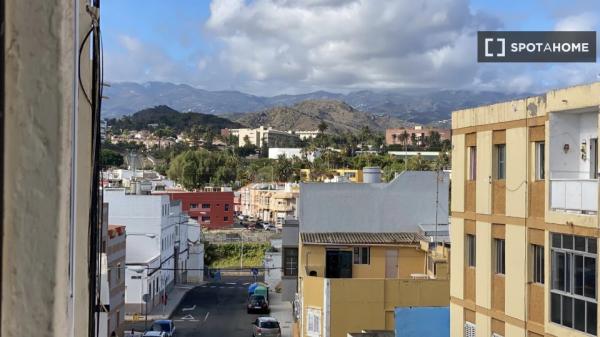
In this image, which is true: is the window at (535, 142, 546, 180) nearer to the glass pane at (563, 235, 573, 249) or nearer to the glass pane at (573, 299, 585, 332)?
the glass pane at (563, 235, 573, 249)

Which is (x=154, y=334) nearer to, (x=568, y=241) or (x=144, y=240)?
(x=144, y=240)

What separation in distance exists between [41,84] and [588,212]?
11.9 m

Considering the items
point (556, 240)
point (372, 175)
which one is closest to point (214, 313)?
point (372, 175)

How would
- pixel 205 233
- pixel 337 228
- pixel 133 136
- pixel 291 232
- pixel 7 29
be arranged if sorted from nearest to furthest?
pixel 7 29 < pixel 337 228 < pixel 291 232 < pixel 205 233 < pixel 133 136

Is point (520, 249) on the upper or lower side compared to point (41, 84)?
lower

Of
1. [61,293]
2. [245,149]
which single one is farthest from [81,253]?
[245,149]

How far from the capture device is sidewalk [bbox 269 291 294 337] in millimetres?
37716

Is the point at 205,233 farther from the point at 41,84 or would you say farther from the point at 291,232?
the point at 41,84

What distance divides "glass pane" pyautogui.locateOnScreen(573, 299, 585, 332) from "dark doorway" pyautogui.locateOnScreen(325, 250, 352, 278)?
16294mm

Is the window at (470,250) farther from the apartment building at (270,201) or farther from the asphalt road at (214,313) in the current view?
the apartment building at (270,201)

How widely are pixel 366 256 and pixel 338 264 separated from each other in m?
1.15

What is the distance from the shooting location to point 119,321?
31281 millimetres

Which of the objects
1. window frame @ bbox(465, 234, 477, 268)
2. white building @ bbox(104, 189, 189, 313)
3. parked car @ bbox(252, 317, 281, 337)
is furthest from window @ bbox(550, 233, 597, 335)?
white building @ bbox(104, 189, 189, 313)

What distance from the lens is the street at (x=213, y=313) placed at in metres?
36.9
